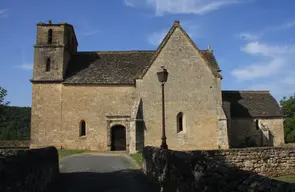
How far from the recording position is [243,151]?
14500mm

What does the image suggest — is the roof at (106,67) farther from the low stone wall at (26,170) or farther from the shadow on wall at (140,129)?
the low stone wall at (26,170)

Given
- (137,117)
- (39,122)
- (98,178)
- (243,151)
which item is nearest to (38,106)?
(39,122)

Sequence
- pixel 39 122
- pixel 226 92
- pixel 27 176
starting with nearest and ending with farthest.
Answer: pixel 27 176
pixel 39 122
pixel 226 92

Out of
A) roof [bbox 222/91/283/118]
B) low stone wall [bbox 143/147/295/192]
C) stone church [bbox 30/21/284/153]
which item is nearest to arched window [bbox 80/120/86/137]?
stone church [bbox 30/21/284/153]

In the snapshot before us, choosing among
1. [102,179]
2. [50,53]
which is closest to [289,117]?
[50,53]

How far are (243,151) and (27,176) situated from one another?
34.0 feet

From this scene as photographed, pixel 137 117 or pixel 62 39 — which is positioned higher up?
pixel 62 39

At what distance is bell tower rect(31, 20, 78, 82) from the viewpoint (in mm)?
29219

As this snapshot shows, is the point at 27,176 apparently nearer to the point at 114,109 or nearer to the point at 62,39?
the point at 114,109

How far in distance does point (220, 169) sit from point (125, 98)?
930 inches

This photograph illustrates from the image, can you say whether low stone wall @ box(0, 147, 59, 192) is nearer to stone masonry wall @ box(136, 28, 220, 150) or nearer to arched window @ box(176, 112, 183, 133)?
stone masonry wall @ box(136, 28, 220, 150)

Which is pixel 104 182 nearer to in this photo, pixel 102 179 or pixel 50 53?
pixel 102 179

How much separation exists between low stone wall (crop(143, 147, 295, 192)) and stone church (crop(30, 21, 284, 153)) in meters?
11.5

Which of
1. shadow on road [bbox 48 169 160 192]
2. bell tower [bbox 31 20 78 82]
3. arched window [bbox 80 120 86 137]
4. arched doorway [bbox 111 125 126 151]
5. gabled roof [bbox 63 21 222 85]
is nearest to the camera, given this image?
shadow on road [bbox 48 169 160 192]
